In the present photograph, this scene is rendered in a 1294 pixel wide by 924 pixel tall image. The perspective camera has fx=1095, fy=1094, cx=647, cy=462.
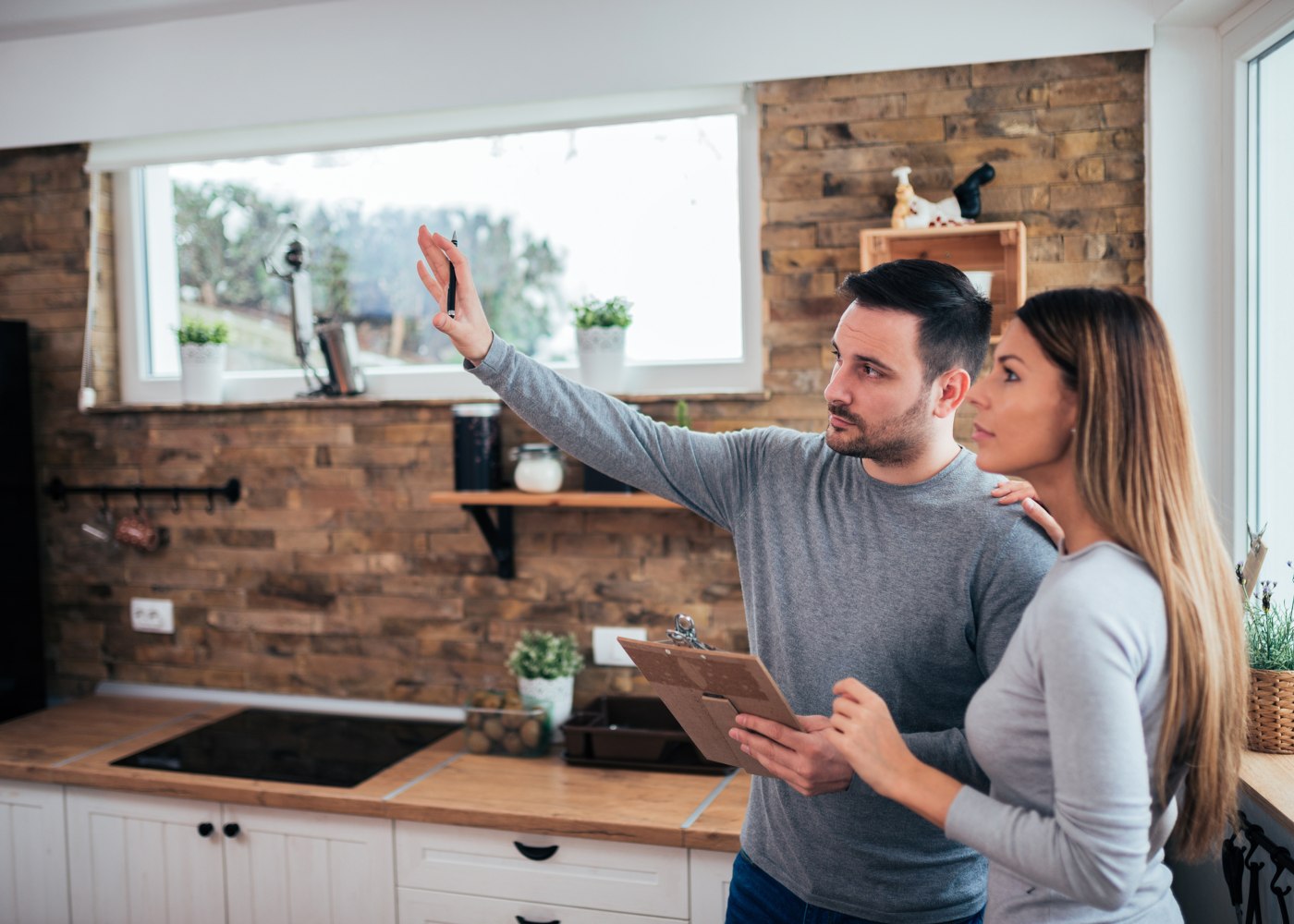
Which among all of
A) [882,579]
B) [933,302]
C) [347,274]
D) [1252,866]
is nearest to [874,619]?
[882,579]

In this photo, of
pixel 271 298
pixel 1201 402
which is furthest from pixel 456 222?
pixel 1201 402

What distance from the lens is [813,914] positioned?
5.00 ft

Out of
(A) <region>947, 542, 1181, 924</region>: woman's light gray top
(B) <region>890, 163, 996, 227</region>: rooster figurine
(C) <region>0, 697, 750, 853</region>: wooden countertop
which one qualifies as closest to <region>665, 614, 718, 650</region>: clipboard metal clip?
(A) <region>947, 542, 1181, 924</region>: woman's light gray top

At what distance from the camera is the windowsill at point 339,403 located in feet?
8.70

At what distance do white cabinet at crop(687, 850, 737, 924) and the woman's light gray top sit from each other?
1.00m

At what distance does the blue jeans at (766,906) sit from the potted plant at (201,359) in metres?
2.13

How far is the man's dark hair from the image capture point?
1522mm

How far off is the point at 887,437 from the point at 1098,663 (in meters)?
0.53

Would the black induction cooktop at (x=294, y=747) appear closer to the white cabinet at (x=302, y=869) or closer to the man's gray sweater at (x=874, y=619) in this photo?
the white cabinet at (x=302, y=869)

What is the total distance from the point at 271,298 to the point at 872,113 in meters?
1.76

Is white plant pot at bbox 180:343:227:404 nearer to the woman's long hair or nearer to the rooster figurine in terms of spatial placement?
the rooster figurine

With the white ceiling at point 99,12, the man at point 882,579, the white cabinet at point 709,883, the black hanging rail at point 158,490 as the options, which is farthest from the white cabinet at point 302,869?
the white ceiling at point 99,12

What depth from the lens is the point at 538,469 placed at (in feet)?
8.68

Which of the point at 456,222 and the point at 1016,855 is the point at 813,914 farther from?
the point at 456,222
